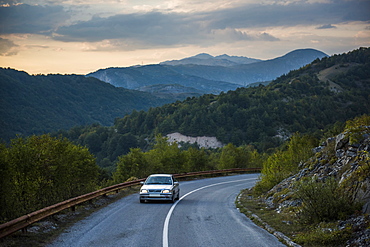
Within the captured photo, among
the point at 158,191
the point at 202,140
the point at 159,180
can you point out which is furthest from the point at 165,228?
the point at 202,140

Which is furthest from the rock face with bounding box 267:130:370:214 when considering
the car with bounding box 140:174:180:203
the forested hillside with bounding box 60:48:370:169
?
the forested hillside with bounding box 60:48:370:169

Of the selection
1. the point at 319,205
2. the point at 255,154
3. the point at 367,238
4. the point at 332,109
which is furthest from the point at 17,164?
the point at 332,109

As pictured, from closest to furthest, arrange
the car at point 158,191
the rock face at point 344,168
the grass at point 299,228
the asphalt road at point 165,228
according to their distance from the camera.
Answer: the grass at point 299,228
the asphalt road at point 165,228
the rock face at point 344,168
the car at point 158,191

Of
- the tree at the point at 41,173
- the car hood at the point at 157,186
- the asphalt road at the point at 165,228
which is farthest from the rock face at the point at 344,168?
the tree at the point at 41,173

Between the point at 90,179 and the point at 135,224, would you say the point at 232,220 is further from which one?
the point at 90,179

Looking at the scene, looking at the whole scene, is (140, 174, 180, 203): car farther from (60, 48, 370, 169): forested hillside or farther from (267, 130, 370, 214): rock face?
(60, 48, 370, 169): forested hillside

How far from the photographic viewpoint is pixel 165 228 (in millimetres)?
12219

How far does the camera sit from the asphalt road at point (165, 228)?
10258mm

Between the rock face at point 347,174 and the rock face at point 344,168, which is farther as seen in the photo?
the rock face at point 344,168

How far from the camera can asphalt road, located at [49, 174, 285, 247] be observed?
33.7 feet

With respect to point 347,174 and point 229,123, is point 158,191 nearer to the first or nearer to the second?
point 347,174

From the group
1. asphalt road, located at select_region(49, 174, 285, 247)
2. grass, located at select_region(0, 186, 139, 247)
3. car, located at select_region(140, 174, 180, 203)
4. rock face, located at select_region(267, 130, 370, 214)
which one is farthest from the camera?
car, located at select_region(140, 174, 180, 203)

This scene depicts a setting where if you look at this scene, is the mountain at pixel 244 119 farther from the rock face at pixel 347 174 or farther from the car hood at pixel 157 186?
the rock face at pixel 347 174

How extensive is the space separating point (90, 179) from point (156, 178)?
497cm
